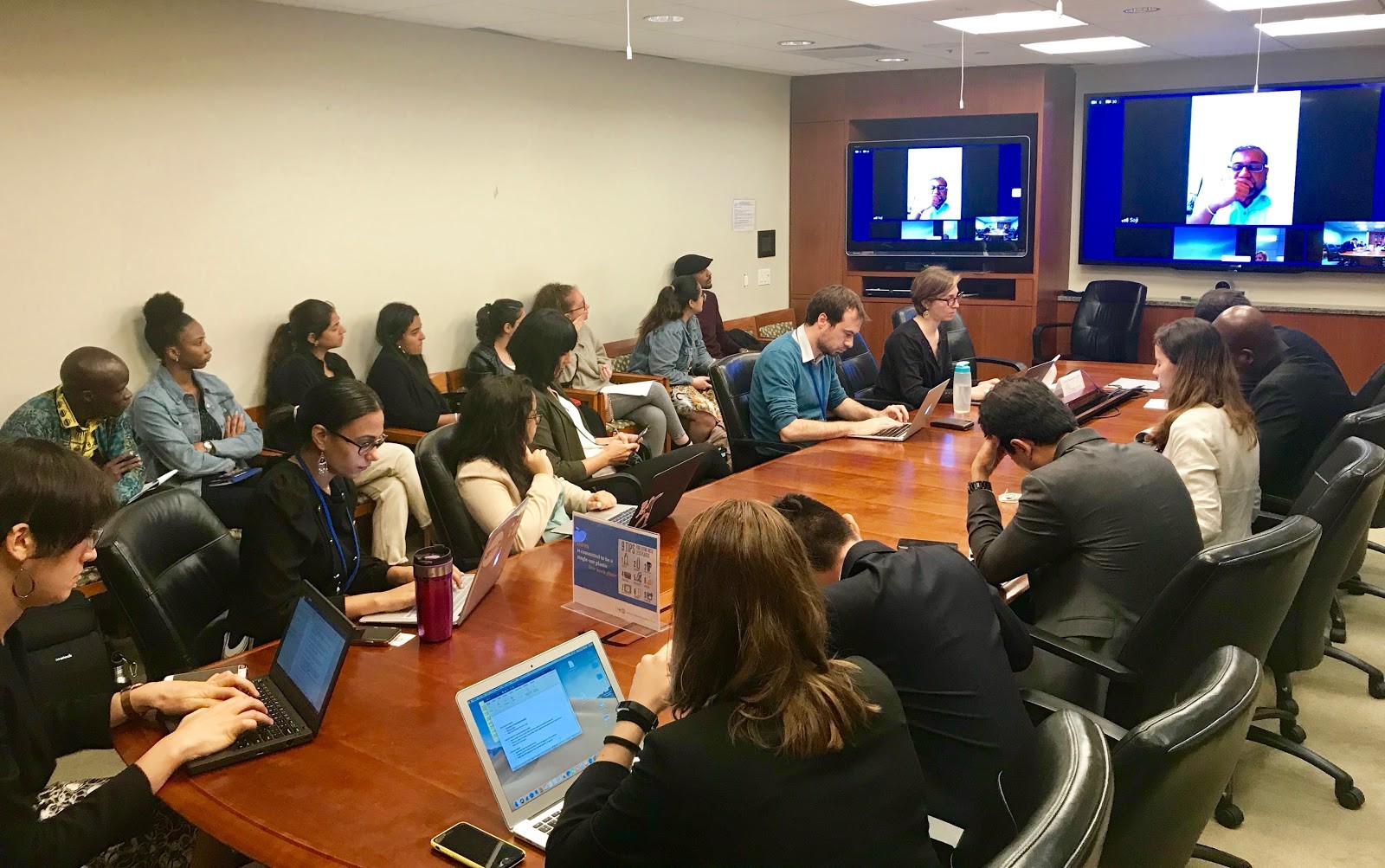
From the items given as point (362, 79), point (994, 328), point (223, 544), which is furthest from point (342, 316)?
point (994, 328)

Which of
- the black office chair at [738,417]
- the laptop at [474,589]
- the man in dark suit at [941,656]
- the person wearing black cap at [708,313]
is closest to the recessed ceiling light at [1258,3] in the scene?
the black office chair at [738,417]

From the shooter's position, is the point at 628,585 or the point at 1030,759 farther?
the point at 628,585

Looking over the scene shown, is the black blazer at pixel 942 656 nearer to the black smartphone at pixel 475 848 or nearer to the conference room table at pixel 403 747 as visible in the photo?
the conference room table at pixel 403 747

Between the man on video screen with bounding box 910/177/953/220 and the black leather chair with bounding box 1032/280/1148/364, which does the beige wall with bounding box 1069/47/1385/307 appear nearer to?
the black leather chair with bounding box 1032/280/1148/364

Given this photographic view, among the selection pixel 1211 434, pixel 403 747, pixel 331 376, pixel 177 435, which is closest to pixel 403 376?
pixel 331 376

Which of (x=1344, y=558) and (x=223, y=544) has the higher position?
(x=223, y=544)

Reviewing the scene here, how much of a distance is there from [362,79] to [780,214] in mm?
4128

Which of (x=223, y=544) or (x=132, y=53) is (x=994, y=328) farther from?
(x=223, y=544)

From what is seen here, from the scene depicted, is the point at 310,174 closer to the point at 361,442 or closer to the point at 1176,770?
A: the point at 361,442

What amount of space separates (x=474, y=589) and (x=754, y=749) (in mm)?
1225

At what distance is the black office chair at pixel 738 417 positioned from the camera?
4777mm

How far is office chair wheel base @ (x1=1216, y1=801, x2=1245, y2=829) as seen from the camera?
305 centimetres

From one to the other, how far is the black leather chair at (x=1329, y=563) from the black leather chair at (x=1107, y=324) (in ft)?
16.3

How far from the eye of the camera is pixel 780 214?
29.8ft
